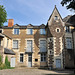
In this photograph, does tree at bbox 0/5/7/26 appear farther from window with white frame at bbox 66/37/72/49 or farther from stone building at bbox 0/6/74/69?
window with white frame at bbox 66/37/72/49

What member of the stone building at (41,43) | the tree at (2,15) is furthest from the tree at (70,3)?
the tree at (2,15)

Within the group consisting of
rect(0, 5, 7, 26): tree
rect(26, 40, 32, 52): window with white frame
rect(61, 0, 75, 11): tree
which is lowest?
rect(26, 40, 32, 52): window with white frame

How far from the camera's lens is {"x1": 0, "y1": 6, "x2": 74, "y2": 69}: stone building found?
1817 centimetres

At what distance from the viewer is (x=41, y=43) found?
20.1m

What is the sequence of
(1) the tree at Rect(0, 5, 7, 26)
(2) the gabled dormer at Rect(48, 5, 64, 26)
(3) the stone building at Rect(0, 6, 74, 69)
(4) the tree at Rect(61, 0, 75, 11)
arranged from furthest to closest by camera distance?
1. (1) the tree at Rect(0, 5, 7, 26)
2. (2) the gabled dormer at Rect(48, 5, 64, 26)
3. (3) the stone building at Rect(0, 6, 74, 69)
4. (4) the tree at Rect(61, 0, 75, 11)

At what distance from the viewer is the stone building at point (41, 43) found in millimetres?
18172

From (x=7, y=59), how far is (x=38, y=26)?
9018 millimetres

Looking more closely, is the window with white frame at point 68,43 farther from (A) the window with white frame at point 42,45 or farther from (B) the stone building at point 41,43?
(A) the window with white frame at point 42,45

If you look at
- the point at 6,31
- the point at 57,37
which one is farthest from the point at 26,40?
the point at 57,37

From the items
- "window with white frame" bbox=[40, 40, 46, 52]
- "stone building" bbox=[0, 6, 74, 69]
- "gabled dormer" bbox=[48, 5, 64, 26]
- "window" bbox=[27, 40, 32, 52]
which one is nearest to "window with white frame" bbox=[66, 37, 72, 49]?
"stone building" bbox=[0, 6, 74, 69]

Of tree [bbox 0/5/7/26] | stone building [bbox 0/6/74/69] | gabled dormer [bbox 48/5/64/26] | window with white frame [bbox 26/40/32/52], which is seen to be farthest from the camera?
tree [bbox 0/5/7/26]

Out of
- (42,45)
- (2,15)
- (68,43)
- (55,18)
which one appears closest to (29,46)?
(42,45)

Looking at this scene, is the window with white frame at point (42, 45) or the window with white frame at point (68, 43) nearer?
the window with white frame at point (68, 43)

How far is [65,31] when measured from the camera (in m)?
19.9
